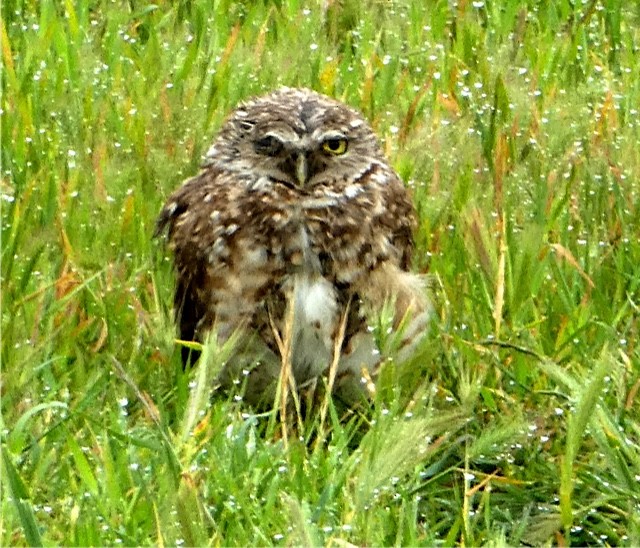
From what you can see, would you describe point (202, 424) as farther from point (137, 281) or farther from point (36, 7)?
point (36, 7)

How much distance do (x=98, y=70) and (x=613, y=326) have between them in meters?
2.11

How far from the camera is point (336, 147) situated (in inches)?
186

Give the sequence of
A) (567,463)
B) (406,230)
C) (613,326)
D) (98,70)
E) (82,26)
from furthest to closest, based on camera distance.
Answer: (82,26), (98,70), (406,230), (613,326), (567,463)

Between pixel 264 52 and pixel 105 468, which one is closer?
pixel 105 468

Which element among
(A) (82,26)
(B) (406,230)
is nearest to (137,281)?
(B) (406,230)

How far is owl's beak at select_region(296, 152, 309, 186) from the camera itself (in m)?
4.61

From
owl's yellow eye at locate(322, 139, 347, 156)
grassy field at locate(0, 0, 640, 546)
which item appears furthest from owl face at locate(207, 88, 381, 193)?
grassy field at locate(0, 0, 640, 546)

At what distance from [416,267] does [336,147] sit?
1.16 feet

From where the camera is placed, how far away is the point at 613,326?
4312 mm

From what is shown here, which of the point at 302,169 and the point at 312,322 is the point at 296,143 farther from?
the point at 312,322

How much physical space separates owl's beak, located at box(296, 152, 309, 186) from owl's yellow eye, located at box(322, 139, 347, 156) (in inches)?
3.2

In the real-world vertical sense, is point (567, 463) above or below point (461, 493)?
above

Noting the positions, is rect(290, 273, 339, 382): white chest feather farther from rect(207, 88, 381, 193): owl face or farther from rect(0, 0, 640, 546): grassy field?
rect(207, 88, 381, 193): owl face

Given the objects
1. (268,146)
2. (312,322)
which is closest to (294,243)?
(312,322)
